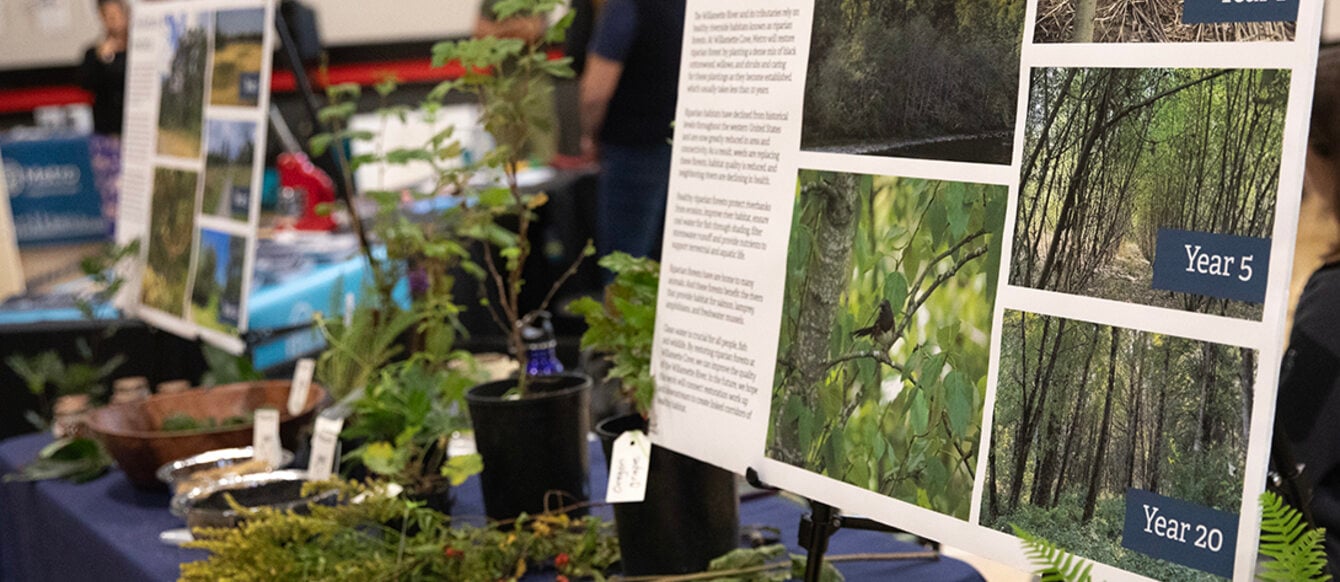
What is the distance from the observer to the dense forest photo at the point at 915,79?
100 cm

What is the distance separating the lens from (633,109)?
3879 mm

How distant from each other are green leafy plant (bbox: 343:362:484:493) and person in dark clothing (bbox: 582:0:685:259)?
2.03 m

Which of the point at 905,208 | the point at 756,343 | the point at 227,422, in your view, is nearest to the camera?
the point at 905,208

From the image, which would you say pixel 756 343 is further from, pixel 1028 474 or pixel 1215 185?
pixel 1215 185

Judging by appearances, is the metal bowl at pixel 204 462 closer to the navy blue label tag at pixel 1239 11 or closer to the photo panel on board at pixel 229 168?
the photo panel on board at pixel 229 168

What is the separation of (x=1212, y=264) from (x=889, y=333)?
305mm

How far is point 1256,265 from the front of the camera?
84cm

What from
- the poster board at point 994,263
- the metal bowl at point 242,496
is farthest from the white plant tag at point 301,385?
the poster board at point 994,263

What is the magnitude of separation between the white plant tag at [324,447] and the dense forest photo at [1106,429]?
1.01 meters

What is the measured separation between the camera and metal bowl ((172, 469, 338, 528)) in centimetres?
161

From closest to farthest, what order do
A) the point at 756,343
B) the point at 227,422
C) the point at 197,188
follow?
the point at 756,343
the point at 227,422
the point at 197,188

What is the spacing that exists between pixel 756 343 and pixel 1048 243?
1.13 feet

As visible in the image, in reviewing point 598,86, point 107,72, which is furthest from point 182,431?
point 107,72

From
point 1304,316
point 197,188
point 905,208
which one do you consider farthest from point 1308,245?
point 905,208
